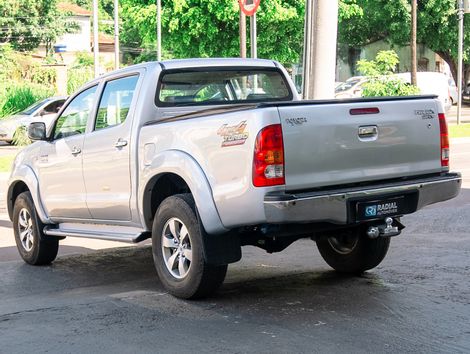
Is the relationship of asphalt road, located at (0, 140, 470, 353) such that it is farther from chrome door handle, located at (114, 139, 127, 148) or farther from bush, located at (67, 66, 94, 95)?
bush, located at (67, 66, 94, 95)

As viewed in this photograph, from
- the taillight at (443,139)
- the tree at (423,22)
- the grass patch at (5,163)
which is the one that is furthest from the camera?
the tree at (423,22)

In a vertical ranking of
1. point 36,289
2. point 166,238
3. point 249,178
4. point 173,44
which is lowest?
point 36,289

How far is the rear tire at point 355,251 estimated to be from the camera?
6805mm

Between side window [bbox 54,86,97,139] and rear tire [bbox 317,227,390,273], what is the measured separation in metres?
2.62

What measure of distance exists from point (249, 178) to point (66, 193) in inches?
109

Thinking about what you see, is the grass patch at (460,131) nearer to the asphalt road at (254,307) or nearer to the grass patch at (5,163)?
the grass patch at (5,163)

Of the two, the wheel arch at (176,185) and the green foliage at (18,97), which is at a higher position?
the green foliage at (18,97)

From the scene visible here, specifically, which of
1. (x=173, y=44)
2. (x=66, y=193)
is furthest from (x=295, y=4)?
(x=66, y=193)

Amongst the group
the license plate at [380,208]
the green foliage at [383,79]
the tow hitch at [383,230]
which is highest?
the green foliage at [383,79]

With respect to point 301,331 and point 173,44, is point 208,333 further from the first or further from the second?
point 173,44

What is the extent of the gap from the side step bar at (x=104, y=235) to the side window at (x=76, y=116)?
3.13 ft

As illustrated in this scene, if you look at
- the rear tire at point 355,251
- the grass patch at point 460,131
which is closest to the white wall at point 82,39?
the grass patch at point 460,131

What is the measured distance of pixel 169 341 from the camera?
4.97 m

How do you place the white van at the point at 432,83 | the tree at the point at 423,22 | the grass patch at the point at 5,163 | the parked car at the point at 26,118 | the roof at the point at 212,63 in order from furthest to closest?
the tree at the point at 423,22, the white van at the point at 432,83, the parked car at the point at 26,118, the grass patch at the point at 5,163, the roof at the point at 212,63
